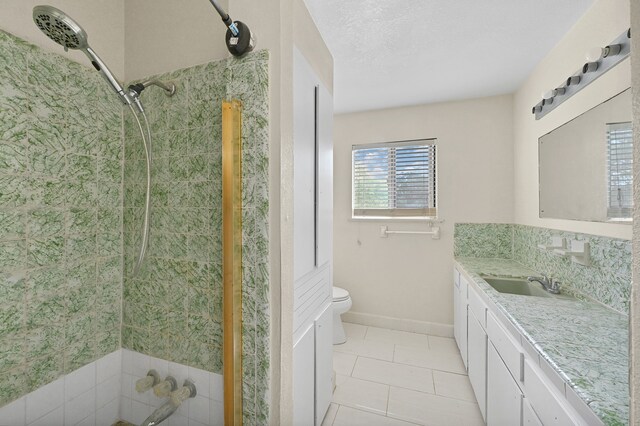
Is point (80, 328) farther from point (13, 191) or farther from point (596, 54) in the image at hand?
point (596, 54)

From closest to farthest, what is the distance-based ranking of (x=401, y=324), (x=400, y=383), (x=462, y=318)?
(x=400, y=383) → (x=462, y=318) → (x=401, y=324)

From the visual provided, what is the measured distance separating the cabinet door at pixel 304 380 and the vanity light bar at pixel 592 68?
1.76 metres

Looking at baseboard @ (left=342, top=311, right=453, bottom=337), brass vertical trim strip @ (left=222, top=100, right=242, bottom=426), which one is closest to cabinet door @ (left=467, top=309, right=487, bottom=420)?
baseboard @ (left=342, top=311, right=453, bottom=337)

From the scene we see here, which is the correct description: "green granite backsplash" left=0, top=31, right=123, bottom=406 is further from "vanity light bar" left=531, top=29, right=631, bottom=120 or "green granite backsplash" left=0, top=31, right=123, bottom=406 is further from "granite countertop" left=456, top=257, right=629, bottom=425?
"vanity light bar" left=531, top=29, right=631, bottom=120

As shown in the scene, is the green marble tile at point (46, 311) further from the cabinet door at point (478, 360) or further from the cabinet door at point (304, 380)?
the cabinet door at point (478, 360)

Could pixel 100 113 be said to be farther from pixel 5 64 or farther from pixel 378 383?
pixel 378 383

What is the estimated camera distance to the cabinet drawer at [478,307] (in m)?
1.62

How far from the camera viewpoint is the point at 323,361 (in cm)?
155

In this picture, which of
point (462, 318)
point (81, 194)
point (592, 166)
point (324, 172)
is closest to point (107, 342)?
point (81, 194)

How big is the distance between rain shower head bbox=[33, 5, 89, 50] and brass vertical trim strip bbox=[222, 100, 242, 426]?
17.9 inches

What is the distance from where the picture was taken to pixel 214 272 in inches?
44.4

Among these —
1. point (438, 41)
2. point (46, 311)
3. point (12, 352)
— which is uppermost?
point (438, 41)

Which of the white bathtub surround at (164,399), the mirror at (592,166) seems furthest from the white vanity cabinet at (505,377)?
the white bathtub surround at (164,399)

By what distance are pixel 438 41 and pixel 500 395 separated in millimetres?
2116
